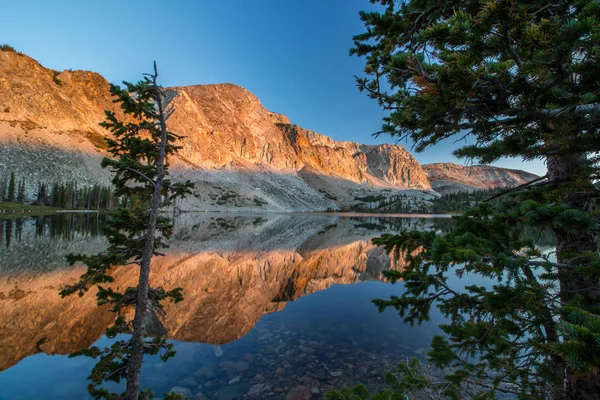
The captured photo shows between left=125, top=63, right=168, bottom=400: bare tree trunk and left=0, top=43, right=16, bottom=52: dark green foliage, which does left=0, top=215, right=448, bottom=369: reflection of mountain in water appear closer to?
left=125, top=63, right=168, bottom=400: bare tree trunk

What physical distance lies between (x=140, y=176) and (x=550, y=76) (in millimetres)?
7517

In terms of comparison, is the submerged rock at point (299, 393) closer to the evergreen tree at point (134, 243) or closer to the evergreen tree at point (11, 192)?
the evergreen tree at point (134, 243)

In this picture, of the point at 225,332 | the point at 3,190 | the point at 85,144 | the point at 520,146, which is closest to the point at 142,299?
the point at 225,332

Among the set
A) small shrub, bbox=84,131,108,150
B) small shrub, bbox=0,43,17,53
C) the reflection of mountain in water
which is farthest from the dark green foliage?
the reflection of mountain in water

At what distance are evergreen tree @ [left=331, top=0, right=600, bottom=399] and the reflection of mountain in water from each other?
897 cm

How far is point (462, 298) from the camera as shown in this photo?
4492 mm

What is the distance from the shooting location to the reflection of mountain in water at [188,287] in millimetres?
9672

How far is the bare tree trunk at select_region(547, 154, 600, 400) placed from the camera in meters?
3.37

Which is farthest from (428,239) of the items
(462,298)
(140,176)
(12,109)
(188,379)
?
(12,109)

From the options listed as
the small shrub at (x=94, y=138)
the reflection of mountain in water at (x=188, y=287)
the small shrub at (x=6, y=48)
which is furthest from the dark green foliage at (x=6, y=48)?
the reflection of mountain in water at (x=188, y=287)

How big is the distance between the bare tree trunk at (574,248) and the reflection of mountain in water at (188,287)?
9.26 m

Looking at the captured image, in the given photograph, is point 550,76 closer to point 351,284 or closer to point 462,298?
point 462,298

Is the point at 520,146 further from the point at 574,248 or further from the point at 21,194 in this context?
the point at 21,194

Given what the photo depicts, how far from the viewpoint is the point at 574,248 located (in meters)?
3.94
